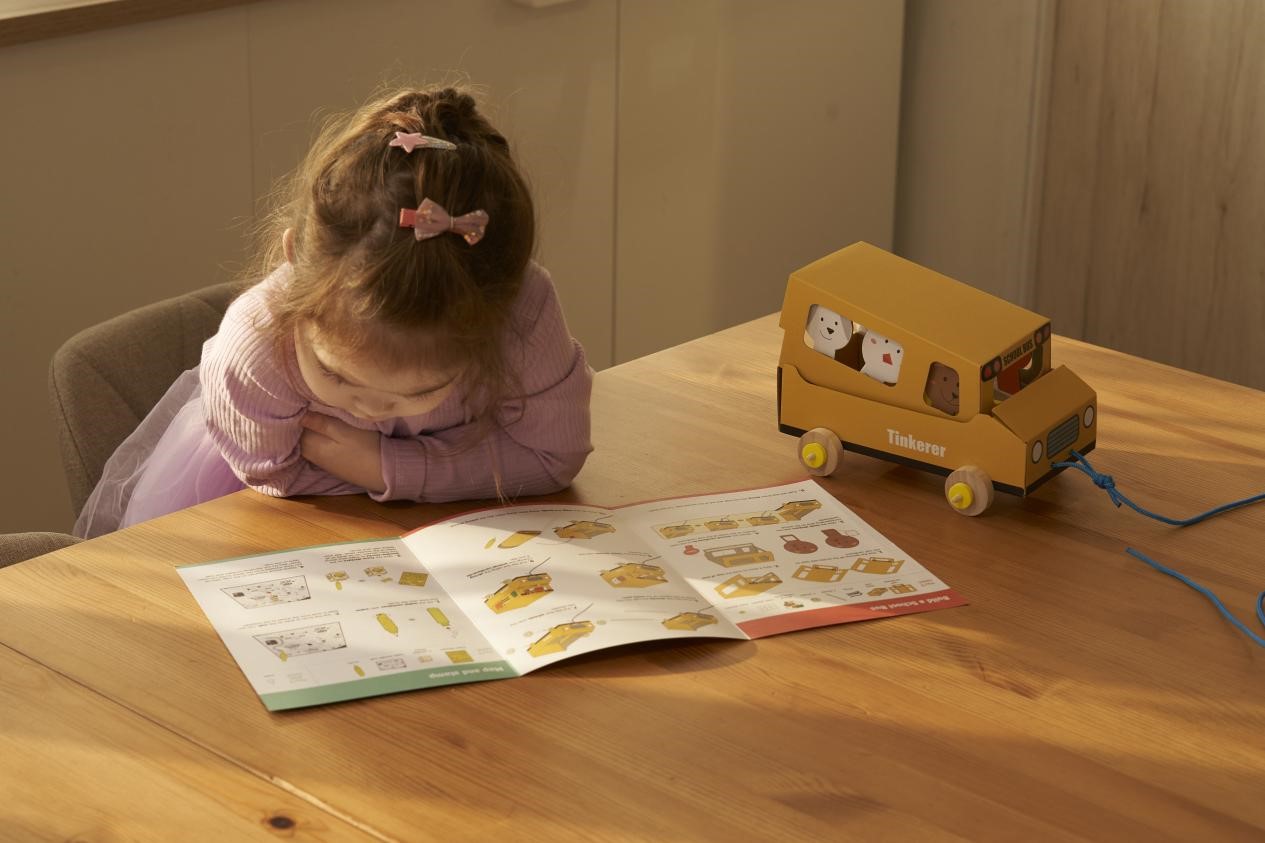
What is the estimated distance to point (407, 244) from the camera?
48.1 inches

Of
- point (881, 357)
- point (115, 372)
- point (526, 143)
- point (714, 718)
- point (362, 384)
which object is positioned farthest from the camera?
point (526, 143)

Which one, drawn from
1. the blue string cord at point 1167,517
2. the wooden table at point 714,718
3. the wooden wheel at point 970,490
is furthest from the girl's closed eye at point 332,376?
the blue string cord at point 1167,517

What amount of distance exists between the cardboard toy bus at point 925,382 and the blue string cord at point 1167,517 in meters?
0.03

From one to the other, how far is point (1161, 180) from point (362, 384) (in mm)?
2155

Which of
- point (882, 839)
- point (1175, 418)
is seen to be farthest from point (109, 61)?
point (882, 839)

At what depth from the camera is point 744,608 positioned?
47.7 inches

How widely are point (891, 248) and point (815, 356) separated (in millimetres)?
1976

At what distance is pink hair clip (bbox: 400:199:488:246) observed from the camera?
121 cm

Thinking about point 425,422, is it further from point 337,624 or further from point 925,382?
point 925,382

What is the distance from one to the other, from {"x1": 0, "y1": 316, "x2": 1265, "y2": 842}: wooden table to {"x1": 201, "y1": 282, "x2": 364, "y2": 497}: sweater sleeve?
0.08 ft

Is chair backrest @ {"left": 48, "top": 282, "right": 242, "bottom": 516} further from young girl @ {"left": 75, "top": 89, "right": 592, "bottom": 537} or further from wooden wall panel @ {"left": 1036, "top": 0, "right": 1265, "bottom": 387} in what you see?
wooden wall panel @ {"left": 1036, "top": 0, "right": 1265, "bottom": 387}

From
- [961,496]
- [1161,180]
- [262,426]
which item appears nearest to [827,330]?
[961,496]

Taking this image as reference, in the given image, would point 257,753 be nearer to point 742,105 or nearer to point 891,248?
point 742,105

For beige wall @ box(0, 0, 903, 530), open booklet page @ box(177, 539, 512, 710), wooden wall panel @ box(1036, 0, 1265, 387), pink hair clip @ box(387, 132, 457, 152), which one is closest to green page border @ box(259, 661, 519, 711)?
open booklet page @ box(177, 539, 512, 710)
